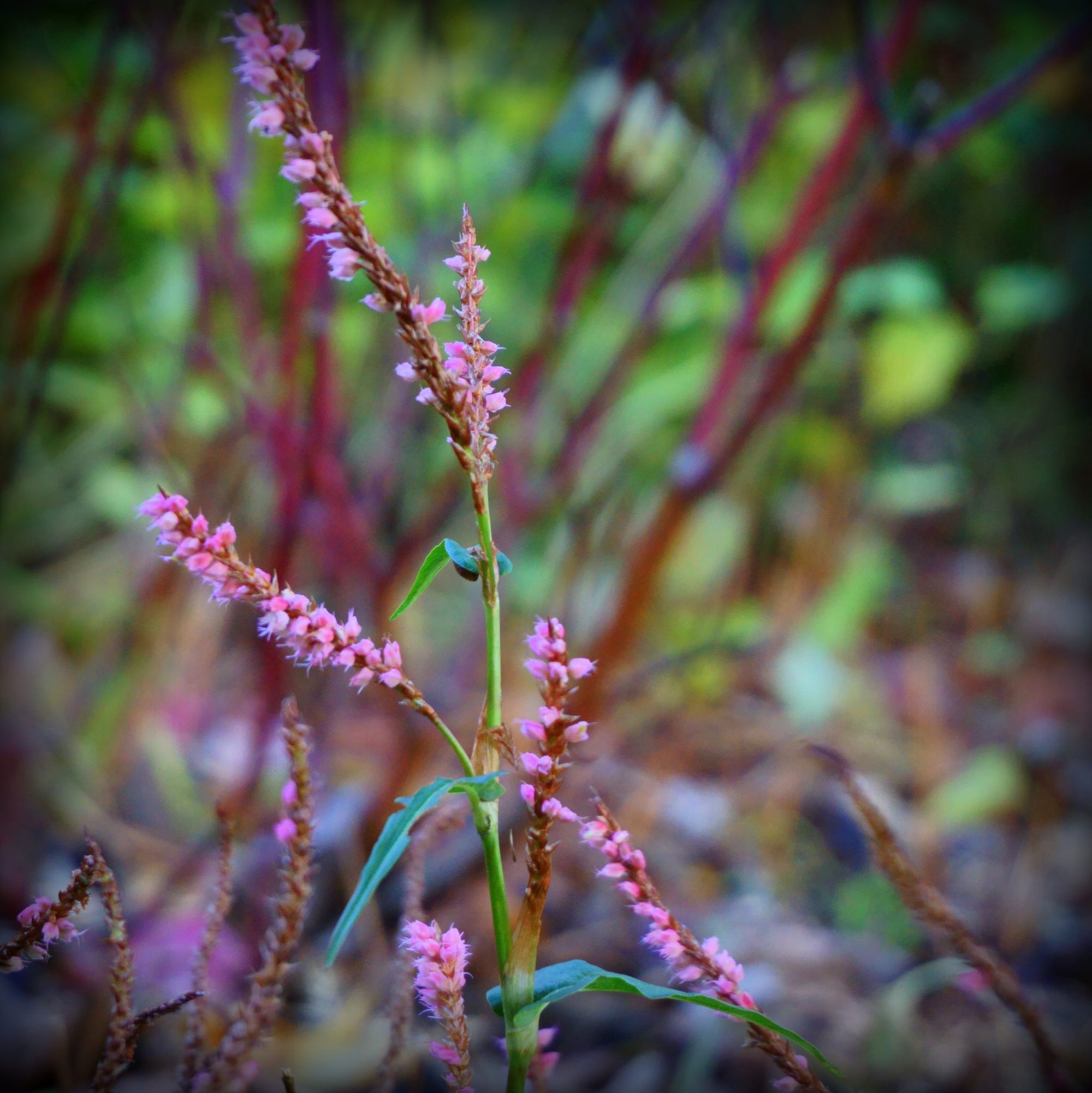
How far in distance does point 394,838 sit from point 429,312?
155 mm

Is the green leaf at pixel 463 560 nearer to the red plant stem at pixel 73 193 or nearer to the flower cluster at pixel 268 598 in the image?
the flower cluster at pixel 268 598

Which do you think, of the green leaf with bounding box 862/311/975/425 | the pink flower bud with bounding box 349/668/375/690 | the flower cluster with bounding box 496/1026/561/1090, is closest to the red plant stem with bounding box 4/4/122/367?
the pink flower bud with bounding box 349/668/375/690

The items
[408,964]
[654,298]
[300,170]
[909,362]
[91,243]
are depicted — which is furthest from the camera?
[909,362]

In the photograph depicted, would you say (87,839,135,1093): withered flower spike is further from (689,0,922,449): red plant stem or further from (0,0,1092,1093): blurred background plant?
(689,0,922,449): red plant stem

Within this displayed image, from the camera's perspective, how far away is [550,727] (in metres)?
0.26

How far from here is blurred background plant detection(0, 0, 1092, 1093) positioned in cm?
78

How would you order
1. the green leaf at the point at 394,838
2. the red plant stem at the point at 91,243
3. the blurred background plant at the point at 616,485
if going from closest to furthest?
1. the green leaf at the point at 394,838
2. the red plant stem at the point at 91,243
3. the blurred background plant at the point at 616,485

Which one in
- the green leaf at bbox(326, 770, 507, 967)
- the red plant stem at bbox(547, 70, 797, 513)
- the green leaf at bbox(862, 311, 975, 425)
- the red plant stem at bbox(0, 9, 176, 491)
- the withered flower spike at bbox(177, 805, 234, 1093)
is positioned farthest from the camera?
the green leaf at bbox(862, 311, 975, 425)

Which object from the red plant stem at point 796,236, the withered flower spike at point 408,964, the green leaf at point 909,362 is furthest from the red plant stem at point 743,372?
the green leaf at point 909,362

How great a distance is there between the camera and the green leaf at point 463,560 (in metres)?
0.28

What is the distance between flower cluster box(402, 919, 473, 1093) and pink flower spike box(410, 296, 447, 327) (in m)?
0.19

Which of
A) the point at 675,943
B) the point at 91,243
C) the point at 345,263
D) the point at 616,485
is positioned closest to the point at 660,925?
the point at 675,943

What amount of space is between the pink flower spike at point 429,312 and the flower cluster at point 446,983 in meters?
0.19

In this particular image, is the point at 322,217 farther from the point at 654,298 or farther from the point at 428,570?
the point at 654,298
